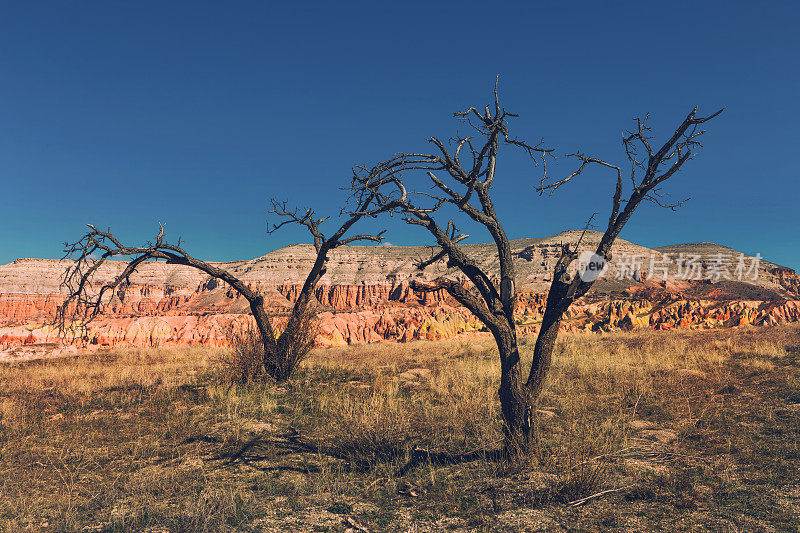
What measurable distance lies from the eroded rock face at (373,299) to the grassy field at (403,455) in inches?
135

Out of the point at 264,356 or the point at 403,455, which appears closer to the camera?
the point at 403,455

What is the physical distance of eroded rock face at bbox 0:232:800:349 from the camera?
119ft

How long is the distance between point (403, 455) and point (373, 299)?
68.0 metres

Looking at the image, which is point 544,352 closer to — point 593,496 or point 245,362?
point 593,496

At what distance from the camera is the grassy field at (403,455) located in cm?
403

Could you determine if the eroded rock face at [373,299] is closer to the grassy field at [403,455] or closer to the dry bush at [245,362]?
the dry bush at [245,362]

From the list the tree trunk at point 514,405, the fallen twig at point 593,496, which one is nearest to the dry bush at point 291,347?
the tree trunk at point 514,405

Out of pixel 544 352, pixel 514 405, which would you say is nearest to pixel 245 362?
pixel 514 405

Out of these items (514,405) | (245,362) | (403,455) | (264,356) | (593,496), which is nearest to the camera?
(593,496)

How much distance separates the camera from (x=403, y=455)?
561 cm

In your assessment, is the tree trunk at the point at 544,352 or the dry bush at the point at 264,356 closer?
the tree trunk at the point at 544,352

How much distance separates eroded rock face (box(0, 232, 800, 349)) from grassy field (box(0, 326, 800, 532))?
3.43 metres

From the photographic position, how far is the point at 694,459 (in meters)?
5.24

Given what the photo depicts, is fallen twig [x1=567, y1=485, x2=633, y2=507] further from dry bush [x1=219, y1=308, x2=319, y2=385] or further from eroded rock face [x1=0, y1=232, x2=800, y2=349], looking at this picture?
eroded rock face [x1=0, y1=232, x2=800, y2=349]
